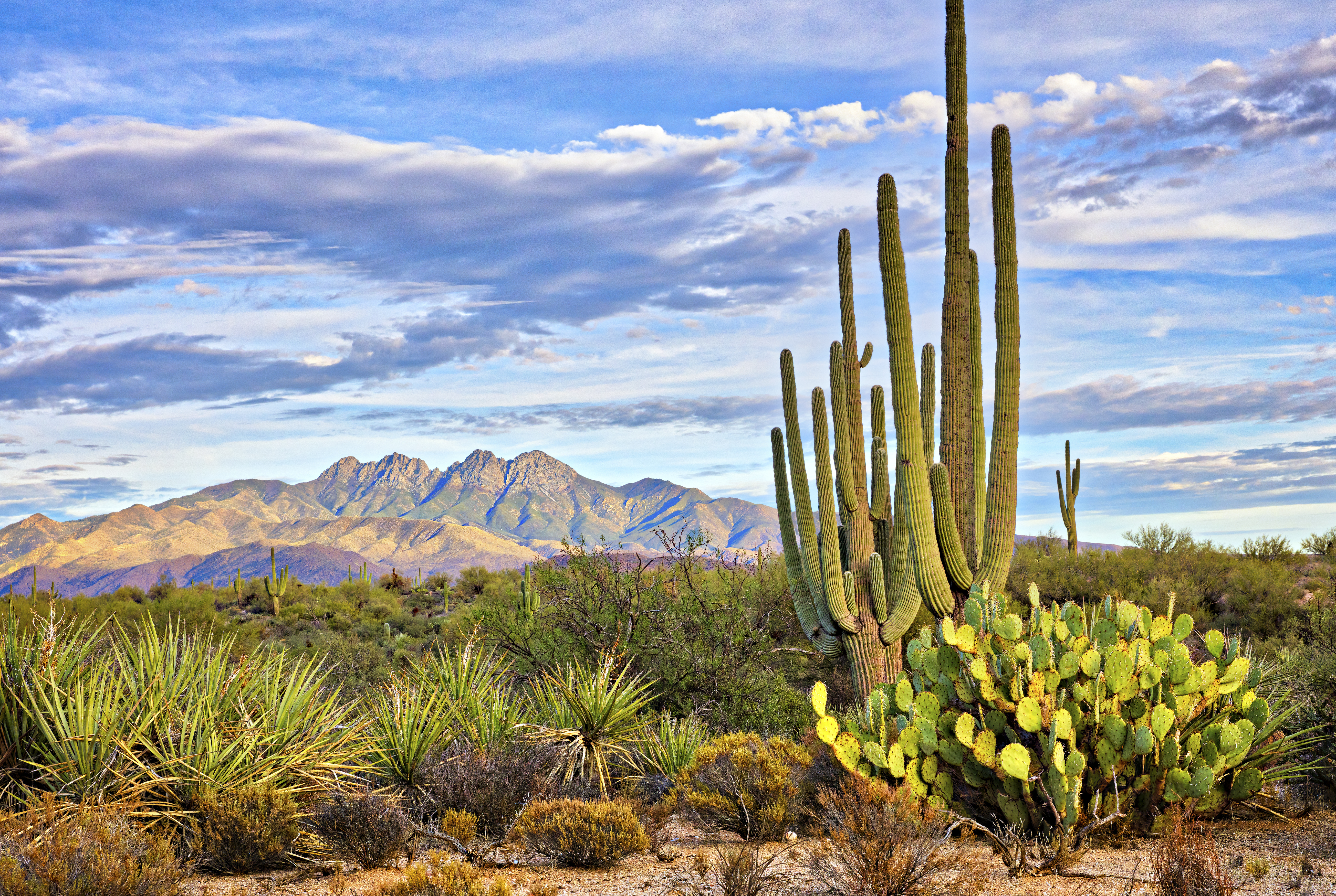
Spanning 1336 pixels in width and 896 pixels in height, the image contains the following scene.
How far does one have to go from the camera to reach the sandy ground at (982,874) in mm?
6168

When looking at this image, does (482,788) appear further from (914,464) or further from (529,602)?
(529,602)

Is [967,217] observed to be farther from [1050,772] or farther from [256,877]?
[256,877]

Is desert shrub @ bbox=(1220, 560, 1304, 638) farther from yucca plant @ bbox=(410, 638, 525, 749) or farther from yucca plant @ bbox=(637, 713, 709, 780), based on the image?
yucca plant @ bbox=(410, 638, 525, 749)

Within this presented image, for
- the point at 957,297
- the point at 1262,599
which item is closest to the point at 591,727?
the point at 957,297

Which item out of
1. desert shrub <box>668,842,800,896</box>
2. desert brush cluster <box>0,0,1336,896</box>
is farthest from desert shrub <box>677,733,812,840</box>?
desert shrub <box>668,842,800,896</box>

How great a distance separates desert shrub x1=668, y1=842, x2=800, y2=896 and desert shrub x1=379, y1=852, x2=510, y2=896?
124cm

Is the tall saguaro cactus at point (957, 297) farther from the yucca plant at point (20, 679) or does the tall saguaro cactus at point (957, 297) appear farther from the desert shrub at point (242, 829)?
the yucca plant at point (20, 679)

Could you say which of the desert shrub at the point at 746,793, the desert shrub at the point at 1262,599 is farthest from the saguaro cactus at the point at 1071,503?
the desert shrub at the point at 746,793

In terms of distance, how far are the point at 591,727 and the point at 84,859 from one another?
15.1 feet

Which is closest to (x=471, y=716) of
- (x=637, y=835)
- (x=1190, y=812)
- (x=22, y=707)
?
(x=637, y=835)

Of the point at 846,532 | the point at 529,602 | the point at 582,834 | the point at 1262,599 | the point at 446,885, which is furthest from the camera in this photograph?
the point at 1262,599

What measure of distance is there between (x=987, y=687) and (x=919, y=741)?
31.1 inches

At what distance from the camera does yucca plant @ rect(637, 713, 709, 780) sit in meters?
9.42

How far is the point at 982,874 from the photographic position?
6094mm
